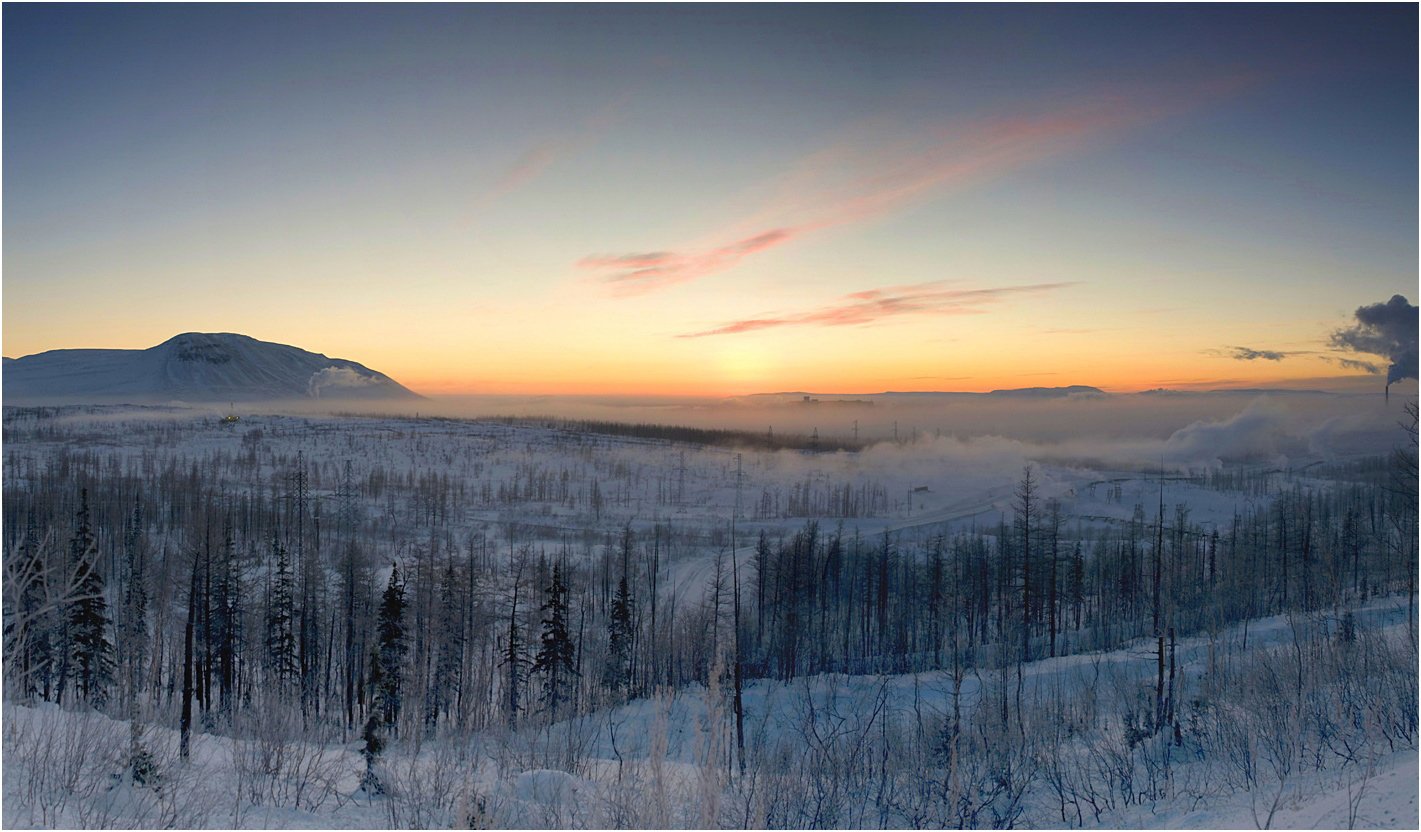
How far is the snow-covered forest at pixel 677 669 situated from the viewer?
10742 mm

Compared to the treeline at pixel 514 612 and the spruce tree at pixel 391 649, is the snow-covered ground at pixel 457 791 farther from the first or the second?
the spruce tree at pixel 391 649

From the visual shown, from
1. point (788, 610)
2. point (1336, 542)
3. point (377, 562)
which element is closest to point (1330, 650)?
point (788, 610)

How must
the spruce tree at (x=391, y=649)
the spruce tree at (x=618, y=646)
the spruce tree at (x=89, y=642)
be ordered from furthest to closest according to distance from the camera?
the spruce tree at (x=618, y=646) < the spruce tree at (x=89, y=642) < the spruce tree at (x=391, y=649)

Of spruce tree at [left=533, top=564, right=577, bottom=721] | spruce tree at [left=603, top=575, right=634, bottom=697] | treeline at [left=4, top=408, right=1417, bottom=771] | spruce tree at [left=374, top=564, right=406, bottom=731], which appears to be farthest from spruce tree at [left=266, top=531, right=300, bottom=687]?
spruce tree at [left=603, top=575, right=634, bottom=697]

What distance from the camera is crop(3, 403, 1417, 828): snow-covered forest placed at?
1074 centimetres

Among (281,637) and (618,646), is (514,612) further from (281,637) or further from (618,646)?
(281,637)

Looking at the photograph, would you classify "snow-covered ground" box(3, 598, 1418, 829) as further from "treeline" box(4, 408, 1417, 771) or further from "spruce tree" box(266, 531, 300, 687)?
"spruce tree" box(266, 531, 300, 687)

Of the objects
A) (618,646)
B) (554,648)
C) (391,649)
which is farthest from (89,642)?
(618,646)

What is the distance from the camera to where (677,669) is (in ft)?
154

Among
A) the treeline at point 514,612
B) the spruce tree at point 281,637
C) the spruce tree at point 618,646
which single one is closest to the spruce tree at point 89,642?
the treeline at point 514,612

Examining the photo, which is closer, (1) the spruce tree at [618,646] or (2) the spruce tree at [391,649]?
(2) the spruce tree at [391,649]

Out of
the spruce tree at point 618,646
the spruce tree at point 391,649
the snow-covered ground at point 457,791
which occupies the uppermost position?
the snow-covered ground at point 457,791

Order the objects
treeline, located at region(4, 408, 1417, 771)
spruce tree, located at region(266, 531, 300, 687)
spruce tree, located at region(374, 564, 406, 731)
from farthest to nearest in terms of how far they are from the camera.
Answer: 1. spruce tree, located at region(266, 531, 300, 687)
2. treeline, located at region(4, 408, 1417, 771)
3. spruce tree, located at region(374, 564, 406, 731)

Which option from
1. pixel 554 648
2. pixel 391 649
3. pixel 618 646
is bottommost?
pixel 618 646
